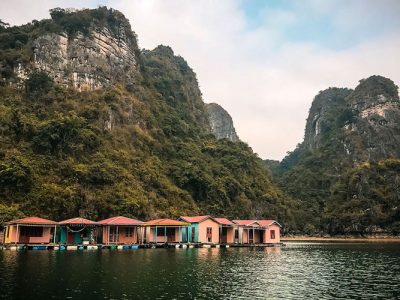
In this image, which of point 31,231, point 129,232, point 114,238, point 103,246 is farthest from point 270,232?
point 31,231

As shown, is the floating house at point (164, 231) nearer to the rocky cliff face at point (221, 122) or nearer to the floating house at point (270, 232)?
the floating house at point (270, 232)

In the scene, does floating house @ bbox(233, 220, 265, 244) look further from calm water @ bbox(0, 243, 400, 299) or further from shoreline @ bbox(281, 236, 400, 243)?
calm water @ bbox(0, 243, 400, 299)

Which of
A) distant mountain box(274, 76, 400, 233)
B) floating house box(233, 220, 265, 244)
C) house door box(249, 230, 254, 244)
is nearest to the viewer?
floating house box(233, 220, 265, 244)

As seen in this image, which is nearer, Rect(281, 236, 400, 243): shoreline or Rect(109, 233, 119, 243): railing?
Rect(109, 233, 119, 243): railing

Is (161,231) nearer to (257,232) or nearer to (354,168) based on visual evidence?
(257,232)

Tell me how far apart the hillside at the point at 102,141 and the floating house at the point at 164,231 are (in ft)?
20.8

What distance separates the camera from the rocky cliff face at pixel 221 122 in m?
189

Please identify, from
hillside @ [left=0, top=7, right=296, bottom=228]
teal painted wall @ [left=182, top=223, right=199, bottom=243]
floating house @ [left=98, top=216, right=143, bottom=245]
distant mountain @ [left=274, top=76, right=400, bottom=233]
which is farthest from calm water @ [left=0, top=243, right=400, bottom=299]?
distant mountain @ [left=274, top=76, right=400, bottom=233]

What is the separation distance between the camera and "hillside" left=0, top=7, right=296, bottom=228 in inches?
2459

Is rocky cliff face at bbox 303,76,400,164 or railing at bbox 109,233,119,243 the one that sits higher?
rocky cliff face at bbox 303,76,400,164

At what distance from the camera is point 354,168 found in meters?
126

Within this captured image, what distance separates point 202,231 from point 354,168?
80.7m

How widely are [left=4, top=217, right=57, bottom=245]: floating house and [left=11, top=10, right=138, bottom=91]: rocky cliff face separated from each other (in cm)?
4336

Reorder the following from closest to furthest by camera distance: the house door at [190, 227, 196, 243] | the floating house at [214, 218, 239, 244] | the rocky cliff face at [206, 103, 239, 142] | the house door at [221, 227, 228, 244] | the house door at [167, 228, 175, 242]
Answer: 1. the house door at [167, 228, 175, 242]
2. the house door at [190, 227, 196, 243]
3. the floating house at [214, 218, 239, 244]
4. the house door at [221, 227, 228, 244]
5. the rocky cliff face at [206, 103, 239, 142]
